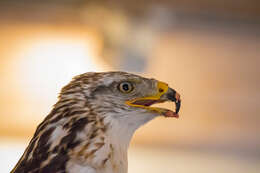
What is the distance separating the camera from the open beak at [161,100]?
1.21 meters

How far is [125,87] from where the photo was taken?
1250 mm

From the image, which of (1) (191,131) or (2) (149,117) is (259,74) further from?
(2) (149,117)

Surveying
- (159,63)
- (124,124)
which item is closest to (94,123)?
(124,124)

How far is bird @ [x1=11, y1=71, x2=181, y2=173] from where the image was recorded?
1111 mm

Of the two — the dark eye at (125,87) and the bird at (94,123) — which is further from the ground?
the dark eye at (125,87)

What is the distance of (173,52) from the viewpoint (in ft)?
9.98

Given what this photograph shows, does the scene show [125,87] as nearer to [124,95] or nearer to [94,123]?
[124,95]

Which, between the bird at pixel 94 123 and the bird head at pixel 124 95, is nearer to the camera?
the bird at pixel 94 123

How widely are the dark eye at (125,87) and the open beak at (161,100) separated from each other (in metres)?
0.03

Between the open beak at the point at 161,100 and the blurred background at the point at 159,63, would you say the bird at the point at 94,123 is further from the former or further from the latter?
the blurred background at the point at 159,63

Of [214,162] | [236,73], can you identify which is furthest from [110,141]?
[236,73]

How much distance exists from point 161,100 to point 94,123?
193 millimetres

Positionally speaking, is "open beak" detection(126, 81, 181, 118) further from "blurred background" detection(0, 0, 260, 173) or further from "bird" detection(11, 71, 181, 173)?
"blurred background" detection(0, 0, 260, 173)

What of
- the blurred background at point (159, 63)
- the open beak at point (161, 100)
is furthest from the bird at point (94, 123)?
the blurred background at point (159, 63)
